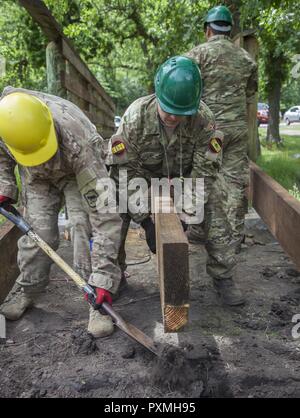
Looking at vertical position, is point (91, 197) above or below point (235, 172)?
above

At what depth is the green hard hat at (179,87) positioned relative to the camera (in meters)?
2.72

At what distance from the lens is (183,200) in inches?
128

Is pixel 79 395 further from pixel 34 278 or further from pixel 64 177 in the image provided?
pixel 64 177

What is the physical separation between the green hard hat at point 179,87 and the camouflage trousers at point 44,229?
834 millimetres

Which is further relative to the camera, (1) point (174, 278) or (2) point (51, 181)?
(2) point (51, 181)

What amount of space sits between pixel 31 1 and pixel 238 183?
2.45 meters

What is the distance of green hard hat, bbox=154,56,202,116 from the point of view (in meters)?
2.72

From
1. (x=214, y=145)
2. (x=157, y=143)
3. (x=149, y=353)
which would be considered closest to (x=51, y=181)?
(x=157, y=143)

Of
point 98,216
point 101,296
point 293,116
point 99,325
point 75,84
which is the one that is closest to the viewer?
point 101,296

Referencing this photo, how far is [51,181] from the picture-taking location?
3156 millimetres

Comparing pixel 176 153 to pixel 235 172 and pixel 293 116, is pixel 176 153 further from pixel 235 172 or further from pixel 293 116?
pixel 293 116

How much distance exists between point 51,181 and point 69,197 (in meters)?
0.16

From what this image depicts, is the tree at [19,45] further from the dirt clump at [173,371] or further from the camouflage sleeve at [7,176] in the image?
the dirt clump at [173,371]
